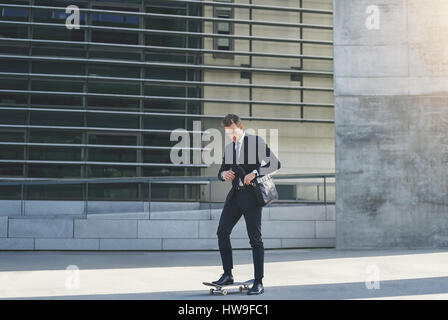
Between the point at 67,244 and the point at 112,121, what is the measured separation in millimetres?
4239

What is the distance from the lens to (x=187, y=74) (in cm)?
1421

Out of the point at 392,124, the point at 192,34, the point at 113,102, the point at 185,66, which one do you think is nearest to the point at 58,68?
the point at 113,102

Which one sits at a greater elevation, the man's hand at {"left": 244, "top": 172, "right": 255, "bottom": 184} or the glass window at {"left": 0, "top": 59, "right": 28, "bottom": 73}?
the glass window at {"left": 0, "top": 59, "right": 28, "bottom": 73}

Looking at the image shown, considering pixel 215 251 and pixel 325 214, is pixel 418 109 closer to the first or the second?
pixel 325 214

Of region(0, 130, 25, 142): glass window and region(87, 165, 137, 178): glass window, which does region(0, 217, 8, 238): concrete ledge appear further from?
region(0, 130, 25, 142): glass window

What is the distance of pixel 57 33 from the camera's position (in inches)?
535

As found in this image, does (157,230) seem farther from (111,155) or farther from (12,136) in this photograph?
(12,136)

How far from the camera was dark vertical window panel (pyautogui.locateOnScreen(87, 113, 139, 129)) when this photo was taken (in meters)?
13.6

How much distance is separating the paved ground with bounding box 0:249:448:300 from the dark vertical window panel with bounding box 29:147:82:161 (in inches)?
152

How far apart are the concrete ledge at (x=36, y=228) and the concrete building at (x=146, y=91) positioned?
1.64 metres

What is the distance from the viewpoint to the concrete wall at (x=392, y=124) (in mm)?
10305

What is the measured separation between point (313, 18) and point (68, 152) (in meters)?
7.13

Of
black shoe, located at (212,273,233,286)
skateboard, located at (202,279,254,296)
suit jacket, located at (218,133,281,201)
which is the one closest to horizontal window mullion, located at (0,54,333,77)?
suit jacket, located at (218,133,281,201)
